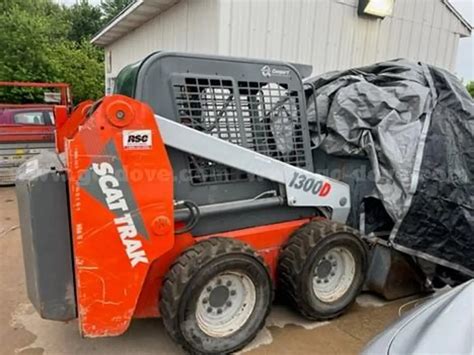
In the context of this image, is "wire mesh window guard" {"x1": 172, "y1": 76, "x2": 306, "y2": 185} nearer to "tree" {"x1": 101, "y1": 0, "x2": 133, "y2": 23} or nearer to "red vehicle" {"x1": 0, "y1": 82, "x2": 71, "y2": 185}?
"red vehicle" {"x1": 0, "y1": 82, "x2": 71, "y2": 185}

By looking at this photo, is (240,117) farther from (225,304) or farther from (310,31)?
(310,31)

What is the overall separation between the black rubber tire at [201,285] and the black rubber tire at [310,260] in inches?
11.8

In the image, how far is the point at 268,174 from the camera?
304 centimetres

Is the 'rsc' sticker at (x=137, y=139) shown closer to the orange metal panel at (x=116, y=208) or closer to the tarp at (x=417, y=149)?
the orange metal panel at (x=116, y=208)

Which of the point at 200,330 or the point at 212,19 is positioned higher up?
the point at 212,19

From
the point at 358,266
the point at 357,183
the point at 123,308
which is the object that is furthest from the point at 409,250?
the point at 123,308

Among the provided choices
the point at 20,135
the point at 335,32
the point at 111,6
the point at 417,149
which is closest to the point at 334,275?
the point at 417,149

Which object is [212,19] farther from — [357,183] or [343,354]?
[343,354]

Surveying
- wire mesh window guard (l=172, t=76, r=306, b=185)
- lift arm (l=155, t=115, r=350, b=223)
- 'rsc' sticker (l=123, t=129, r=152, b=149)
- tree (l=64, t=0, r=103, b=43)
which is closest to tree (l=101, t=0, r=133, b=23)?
tree (l=64, t=0, r=103, b=43)

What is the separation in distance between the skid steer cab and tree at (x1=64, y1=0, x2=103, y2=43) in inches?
1118

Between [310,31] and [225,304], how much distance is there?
5071 mm

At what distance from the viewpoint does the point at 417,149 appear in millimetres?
3445

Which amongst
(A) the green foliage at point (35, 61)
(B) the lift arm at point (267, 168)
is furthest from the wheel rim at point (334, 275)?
(A) the green foliage at point (35, 61)

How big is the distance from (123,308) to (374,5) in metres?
6.62
